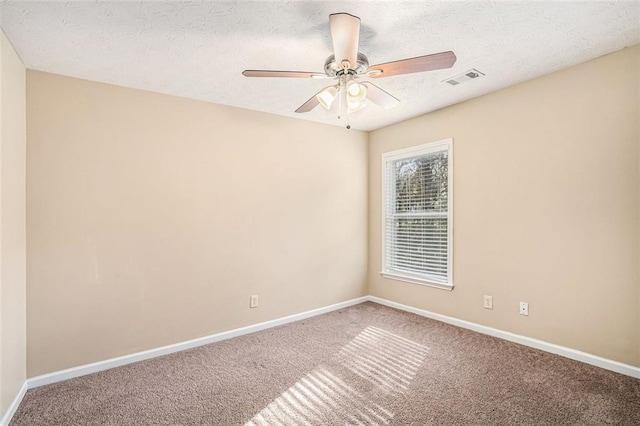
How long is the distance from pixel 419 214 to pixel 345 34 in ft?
8.59

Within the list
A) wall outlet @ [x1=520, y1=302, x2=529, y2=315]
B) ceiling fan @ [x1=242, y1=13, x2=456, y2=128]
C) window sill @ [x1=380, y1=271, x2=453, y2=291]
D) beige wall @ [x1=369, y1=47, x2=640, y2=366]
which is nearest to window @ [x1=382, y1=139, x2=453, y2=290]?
window sill @ [x1=380, y1=271, x2=453, y2=291]

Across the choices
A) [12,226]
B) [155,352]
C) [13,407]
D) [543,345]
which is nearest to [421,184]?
[543,345]

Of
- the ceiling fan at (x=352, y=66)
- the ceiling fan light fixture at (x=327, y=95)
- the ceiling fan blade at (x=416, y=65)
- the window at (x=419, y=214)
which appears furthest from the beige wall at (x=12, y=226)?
the window at (x=419, y=214)

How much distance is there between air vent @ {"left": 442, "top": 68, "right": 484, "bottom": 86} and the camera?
8.94 feet

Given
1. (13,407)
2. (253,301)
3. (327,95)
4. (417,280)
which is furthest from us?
(417,280)

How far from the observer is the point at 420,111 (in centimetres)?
373

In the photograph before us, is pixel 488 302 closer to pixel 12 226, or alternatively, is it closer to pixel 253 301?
pixel 253 301

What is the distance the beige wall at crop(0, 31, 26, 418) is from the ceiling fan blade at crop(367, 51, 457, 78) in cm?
224

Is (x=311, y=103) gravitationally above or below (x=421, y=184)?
above

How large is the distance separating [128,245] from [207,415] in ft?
5.07

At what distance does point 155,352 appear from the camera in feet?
9.56

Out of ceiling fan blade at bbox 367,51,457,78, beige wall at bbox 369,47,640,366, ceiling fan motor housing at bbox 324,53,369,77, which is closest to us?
ceiling fan blade at bbox 367,51,457,78

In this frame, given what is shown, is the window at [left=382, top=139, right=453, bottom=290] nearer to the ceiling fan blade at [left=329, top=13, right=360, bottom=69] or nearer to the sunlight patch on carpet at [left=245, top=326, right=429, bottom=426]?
the sunlight patch on carpet at [left=245, top=326, right=429, bottom=426]

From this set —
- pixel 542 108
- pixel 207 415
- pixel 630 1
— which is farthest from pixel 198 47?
pixel 542 108
